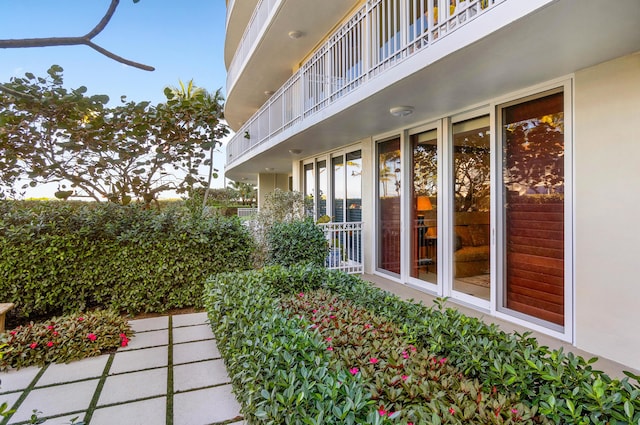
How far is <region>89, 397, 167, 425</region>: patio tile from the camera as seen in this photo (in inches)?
87.5

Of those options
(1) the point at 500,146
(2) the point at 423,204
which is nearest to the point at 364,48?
(1) the point at 500,146

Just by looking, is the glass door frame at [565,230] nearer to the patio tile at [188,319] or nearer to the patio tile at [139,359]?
the patio tile at [188,319]

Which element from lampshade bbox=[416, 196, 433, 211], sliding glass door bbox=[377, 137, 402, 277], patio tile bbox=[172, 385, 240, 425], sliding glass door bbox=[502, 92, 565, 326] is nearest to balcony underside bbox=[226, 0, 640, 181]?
sliding glass door bbox=[502, 92, 565, 326]

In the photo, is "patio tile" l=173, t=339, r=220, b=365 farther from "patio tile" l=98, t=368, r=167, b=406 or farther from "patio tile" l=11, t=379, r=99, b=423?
"patio tile" l=11, t=379, r=99, b=423

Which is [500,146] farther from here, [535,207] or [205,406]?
[205,406]

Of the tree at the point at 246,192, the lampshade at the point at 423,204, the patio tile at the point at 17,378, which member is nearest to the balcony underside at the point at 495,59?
the lampshade at the point at 423,204

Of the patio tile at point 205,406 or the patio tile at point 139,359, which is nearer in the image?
the patio tile at point 205,406

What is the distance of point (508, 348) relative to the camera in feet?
5.71

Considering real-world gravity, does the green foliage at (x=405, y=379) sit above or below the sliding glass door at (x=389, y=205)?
below

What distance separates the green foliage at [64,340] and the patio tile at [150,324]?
0.31 metres

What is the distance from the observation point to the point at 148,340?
357 centimetres

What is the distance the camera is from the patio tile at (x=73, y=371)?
2740 millimetres

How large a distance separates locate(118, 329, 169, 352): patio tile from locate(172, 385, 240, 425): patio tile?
1139 millimetres

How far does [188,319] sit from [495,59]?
13.9 ft
